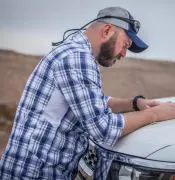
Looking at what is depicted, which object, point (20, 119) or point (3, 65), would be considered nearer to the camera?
point (20, 119)

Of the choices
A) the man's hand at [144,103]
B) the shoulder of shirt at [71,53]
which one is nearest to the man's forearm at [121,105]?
the man's hand at [144,103]

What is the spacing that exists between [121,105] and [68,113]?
823 millimetres

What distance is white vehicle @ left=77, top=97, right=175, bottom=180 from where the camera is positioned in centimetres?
235

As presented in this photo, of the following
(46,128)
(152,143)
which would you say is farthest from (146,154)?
(46,128)

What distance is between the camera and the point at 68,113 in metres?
2.45

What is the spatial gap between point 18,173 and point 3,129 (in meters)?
5.81

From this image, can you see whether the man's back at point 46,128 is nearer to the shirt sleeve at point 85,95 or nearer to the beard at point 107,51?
the shirt sleeve at point 85,95

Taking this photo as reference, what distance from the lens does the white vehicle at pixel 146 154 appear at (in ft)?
7.71

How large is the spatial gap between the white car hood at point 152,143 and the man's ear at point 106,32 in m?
0.62

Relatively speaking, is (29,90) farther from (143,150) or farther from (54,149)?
(143,150)

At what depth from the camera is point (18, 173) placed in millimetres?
2508

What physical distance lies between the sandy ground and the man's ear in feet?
18.1

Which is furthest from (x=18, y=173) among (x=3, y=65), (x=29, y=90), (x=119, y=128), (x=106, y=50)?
(x=3, y=65)

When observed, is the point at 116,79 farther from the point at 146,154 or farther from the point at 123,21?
the point at 146,154
